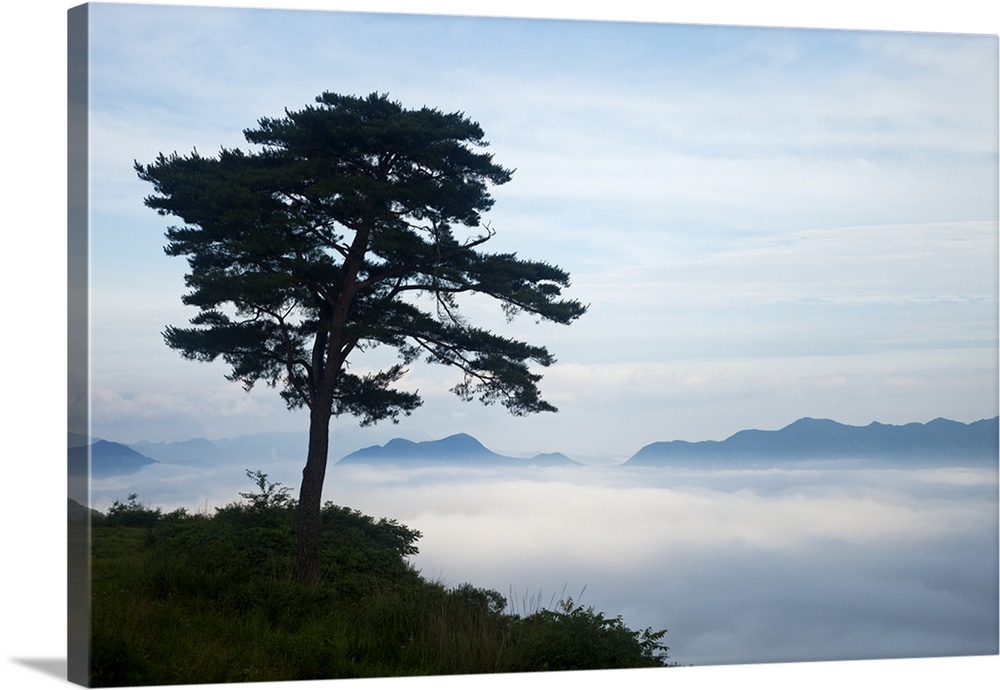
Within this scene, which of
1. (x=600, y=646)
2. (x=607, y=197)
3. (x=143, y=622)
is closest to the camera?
(x=143, y=622)

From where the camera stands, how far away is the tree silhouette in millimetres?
9812

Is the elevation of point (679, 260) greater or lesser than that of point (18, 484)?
greater

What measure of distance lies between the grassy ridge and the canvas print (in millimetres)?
33

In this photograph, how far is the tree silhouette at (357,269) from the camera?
32.2 feet

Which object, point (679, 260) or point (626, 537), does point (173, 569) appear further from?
point (679, 260)

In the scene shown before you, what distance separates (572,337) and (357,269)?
1.67m

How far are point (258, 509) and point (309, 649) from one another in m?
1.18

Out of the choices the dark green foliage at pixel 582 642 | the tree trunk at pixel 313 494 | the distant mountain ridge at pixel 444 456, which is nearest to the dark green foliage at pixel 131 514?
the tree trunk at pixel 313 494

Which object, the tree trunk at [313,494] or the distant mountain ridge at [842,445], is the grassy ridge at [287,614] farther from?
the distant mountain ridge at [842,445]

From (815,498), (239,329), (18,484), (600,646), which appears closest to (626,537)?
(600,646)

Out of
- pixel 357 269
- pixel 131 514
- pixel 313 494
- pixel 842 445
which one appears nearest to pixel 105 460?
pixel 131 514

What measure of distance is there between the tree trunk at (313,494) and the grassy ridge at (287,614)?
0.08 meters

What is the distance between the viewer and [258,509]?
982 centimetres

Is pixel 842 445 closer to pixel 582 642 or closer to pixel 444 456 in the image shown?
pixel 582 642
